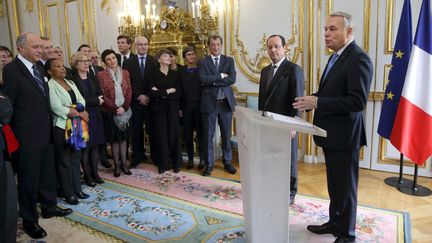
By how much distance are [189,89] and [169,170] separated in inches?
39.1

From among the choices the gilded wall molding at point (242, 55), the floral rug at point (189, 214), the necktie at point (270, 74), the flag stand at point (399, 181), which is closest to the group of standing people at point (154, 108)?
the necktie at point (270, 74)

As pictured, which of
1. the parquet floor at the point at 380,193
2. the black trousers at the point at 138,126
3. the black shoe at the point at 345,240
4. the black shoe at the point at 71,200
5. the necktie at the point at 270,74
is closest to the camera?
the black shoe at the point at 345,240

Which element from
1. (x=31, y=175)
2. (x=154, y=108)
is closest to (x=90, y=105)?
(x=154, y=108)

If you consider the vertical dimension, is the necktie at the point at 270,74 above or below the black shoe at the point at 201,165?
above

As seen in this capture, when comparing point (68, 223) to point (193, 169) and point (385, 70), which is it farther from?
point (385, 70)

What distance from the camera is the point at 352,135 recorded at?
79.4 inches

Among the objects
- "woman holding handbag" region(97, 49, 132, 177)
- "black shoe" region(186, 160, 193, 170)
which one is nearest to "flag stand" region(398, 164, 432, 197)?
"black shoe" region(186, 160, 193, 170)

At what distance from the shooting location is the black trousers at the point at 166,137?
383 cm

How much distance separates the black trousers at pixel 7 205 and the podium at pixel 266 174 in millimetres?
1394

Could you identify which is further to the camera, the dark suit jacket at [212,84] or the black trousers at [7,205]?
the dark suit jacket at [212,84]

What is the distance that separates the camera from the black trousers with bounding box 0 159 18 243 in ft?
6.39

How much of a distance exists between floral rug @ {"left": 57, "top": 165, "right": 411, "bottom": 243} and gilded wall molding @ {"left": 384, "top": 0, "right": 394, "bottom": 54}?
177 cm

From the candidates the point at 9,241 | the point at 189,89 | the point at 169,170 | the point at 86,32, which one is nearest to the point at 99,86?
the point at 189,89

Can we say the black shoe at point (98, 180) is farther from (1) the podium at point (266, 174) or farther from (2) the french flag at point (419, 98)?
(2) the french flag at point (419, 98)
